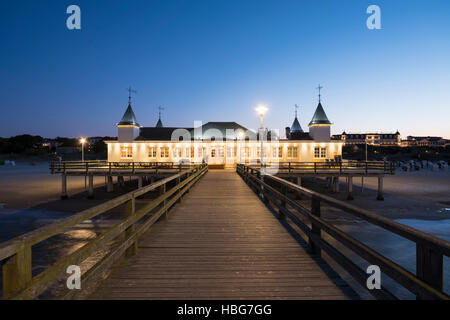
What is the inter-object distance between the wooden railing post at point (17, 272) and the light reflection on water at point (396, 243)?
26.5ft

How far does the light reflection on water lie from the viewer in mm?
7168

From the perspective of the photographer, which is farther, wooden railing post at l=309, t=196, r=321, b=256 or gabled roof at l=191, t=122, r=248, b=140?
gabled roof at l=191, t=122, r=248, b=140

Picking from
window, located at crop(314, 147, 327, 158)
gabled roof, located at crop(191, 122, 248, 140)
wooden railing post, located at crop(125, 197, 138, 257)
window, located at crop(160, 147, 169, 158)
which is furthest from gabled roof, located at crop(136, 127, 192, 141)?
wooden railing post, located at crop(125, 197, 138, 257)

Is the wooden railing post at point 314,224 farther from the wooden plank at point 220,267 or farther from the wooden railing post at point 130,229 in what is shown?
the wooden railing post at point 130,229

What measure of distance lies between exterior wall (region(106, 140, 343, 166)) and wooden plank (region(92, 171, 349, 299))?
2556 centimetres

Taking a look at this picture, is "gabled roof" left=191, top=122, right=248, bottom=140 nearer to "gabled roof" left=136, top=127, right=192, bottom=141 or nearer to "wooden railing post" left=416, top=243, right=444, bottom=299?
"gabled roof" left=136, top=127, right=192, bottom=141

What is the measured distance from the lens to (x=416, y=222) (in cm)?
1382

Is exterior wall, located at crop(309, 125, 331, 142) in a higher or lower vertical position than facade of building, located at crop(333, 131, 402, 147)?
lower

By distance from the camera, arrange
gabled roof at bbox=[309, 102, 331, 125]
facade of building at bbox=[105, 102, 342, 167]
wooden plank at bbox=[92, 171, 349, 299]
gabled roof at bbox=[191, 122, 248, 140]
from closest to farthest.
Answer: wooden plank at bbox=[92, 171, 349, 299] → facade of building at bbox=[105, 102, 342, 167] → gabled roof at bbox=[309, 102, 331, 125] → gabled roof at bbox=[191, 122, 248, 140]

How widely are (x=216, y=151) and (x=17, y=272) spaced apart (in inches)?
1186

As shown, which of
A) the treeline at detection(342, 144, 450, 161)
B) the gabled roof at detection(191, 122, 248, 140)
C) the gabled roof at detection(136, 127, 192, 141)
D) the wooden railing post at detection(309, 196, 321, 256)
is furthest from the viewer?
the treeline at detection(342, 144, 450, 161)
